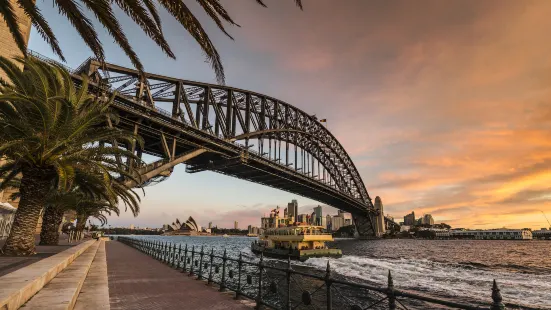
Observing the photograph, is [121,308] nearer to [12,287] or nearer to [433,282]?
[12,287]

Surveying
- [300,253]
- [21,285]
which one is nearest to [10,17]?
[21,285]

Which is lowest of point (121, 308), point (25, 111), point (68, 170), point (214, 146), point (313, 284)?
point (313, 284)

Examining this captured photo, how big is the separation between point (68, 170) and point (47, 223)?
54.6ft

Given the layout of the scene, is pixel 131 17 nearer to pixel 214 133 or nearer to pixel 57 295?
pixel 57 295

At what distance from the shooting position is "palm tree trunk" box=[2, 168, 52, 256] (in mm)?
14094

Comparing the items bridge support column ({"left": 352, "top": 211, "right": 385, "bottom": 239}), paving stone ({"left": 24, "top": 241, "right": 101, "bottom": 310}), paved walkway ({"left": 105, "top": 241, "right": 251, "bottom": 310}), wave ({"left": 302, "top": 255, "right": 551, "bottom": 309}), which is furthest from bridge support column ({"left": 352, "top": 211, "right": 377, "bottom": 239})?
paving stone ({"left": 24, "top": 241, "right": 101, "bottom": 310})

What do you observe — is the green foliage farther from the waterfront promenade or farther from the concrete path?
the waterfront promenade

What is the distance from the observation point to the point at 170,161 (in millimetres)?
38000

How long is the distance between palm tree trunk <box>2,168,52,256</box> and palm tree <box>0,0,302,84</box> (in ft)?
37.9

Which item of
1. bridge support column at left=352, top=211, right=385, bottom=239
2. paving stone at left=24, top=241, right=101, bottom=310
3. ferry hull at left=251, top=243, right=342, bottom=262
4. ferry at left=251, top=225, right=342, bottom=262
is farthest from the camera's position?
bridge support column at left=352, top=211, right=385, bottom=239

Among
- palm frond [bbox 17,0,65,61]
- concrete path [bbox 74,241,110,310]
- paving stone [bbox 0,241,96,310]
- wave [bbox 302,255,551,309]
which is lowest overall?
wave [bbox 302,255,551,309]

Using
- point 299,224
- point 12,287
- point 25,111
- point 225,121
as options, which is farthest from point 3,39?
point 299,224

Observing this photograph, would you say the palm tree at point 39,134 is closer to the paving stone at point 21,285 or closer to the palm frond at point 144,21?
the paving stone at point 21,285

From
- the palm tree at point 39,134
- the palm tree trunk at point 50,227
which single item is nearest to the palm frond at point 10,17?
the palm tree at point 39,134
